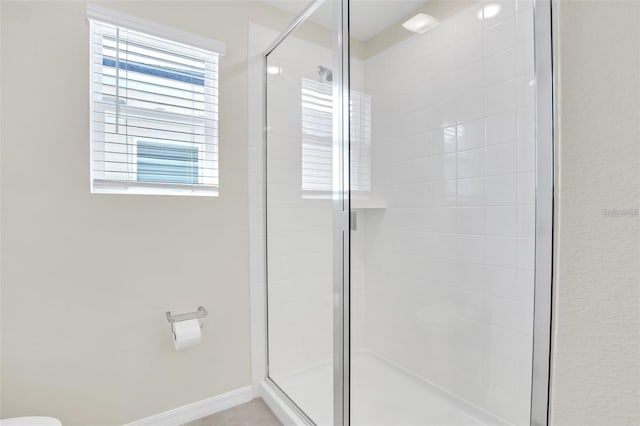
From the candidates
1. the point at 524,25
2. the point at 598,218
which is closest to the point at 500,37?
the point at 524,25

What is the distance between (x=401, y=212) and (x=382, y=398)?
0.96m

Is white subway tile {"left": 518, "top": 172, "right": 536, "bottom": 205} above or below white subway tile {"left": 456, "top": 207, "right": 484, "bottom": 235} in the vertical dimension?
above

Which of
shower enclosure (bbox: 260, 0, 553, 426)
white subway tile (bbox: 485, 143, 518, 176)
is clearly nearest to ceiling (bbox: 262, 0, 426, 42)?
shower enclosure (bbox: 260, 0, 553, 426)

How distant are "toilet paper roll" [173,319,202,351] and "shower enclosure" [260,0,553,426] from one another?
1.53ft

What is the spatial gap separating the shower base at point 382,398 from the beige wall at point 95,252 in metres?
0.38

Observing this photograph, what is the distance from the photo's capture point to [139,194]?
1.54 m

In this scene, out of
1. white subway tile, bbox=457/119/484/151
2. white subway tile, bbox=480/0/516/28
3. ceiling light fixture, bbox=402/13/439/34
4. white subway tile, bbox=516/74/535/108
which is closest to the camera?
white subway tile, bbox=516/74/535/108

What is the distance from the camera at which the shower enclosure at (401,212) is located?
1379mm

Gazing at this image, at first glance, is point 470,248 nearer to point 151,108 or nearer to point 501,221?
Answer: point 501,221

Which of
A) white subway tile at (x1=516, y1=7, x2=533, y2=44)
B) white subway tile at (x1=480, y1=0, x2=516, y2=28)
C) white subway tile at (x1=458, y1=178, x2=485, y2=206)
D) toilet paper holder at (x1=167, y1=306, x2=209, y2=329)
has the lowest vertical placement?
toilet paper holder at (x1=167, y1=306, x2=209, y2=329)

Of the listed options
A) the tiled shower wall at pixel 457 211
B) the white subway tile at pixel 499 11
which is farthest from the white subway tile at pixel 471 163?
the white subway tile at pixel 499 11

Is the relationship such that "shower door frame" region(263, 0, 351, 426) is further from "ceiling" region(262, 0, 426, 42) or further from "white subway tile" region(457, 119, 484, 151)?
"white subway tile" region(457, 119, 484, 151)

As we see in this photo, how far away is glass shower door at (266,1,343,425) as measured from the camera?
5.43 feet

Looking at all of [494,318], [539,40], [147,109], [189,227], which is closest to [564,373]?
[539,40]
